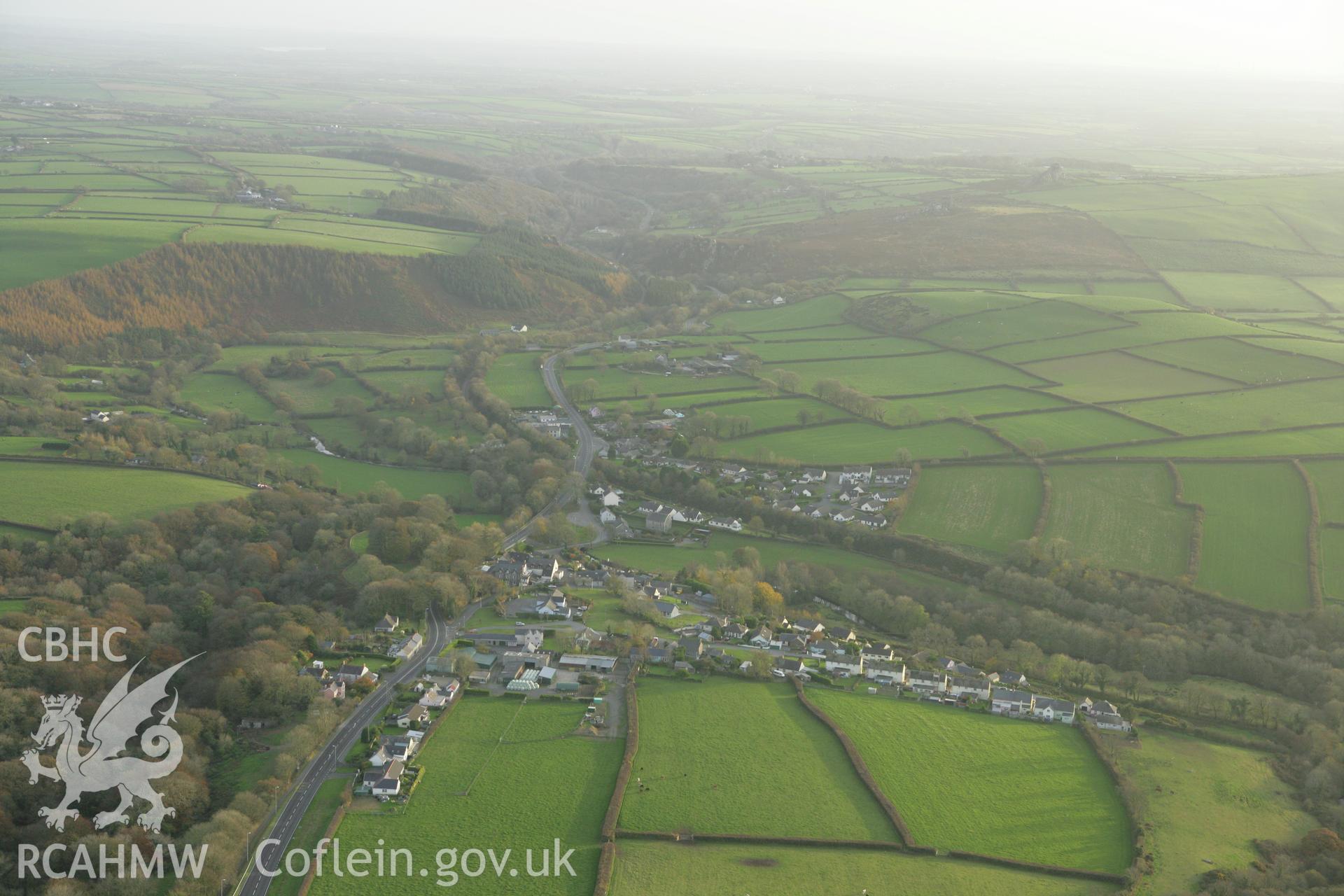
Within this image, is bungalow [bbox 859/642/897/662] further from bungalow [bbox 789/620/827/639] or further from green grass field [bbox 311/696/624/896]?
green grass field [bbox 311/696/624/896]

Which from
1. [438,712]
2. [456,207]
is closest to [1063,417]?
[438,712]

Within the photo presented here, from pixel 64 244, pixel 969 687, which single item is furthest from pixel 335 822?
pixel 64 244

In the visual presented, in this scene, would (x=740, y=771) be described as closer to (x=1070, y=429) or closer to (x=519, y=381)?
(x=1070, y=429)

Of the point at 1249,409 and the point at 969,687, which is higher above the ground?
the point at 1249,409

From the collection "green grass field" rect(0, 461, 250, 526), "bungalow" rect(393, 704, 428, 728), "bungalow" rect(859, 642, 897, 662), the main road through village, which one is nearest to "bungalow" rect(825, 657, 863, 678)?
"bungalow" rect(859, 642, 897, 662)

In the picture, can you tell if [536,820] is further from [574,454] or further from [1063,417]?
[1063,417]

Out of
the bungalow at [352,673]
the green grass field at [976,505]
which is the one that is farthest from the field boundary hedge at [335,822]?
the green grass field at [976,505]

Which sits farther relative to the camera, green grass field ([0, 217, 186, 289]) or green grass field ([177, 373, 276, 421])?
green grass field ([0, 217, 186, 289])
